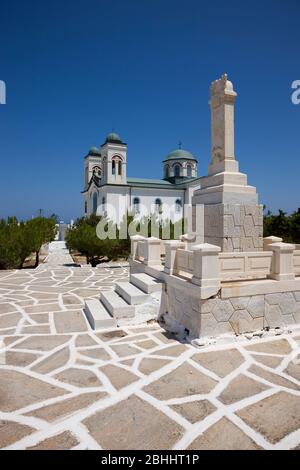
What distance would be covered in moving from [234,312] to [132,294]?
1.96m

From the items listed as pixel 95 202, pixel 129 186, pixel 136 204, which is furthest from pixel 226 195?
pixel 95 202

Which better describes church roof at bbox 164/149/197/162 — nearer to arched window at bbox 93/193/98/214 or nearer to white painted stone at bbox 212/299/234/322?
arched window at bbox 93/193/98/214

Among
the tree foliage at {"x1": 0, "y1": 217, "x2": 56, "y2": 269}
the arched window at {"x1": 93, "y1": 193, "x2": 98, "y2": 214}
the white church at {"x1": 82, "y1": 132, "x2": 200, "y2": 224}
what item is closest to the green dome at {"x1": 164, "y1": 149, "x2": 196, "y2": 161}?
the white church at {"x1": 82, "y1": 132, "x2": 200, "y2": 224}

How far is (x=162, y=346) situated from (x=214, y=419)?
175 centimetres

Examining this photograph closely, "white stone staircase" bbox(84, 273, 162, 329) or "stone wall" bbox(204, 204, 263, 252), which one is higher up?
"stone wall" bbox(204, 204, 263, 252)

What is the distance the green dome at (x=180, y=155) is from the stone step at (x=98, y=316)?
145ft

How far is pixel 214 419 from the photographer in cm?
264

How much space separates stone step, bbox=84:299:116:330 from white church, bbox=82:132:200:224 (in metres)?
28.6

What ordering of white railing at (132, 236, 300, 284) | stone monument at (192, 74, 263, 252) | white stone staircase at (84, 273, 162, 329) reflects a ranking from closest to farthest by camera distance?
white railing at (132, 236, 300, 284) → white stone staircase at (84, 273, 162, 329) → stone monument at (192, 74, 263, 252)

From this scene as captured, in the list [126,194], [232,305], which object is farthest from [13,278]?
[126,194]

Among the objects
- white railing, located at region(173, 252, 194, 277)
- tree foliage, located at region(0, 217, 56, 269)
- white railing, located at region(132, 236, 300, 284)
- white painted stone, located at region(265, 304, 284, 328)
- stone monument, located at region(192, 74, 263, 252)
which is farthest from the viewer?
tree foliage, located at region(0, 217, 56, 269)

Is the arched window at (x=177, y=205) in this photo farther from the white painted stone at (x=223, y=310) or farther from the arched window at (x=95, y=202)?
the white painted stone at (x=223, y=310)

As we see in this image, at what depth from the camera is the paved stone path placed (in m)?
2.44
